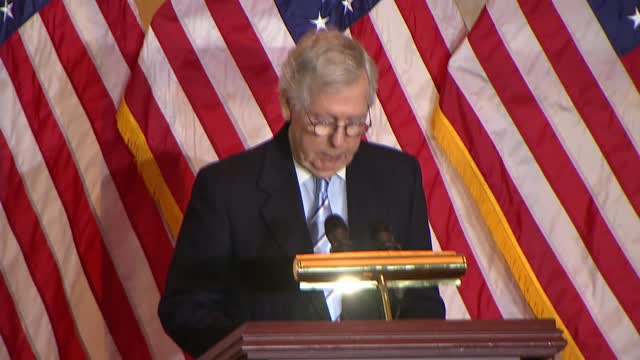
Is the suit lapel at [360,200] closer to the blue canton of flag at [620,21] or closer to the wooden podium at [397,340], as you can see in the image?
the wooden podium at [397,340]

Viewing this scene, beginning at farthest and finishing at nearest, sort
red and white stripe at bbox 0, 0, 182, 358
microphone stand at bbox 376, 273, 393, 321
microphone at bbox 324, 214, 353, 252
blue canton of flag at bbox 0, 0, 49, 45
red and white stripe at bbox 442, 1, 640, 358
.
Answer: blue canton of flag at bbox 0, 0, 49, 45 → red and white stripe at bbox 0, 0, 182, 358 → red and white stripe at bbox 442, 1, 640, 358 → microphone at bbox 324, 214, 353, 252 → microphone stand at bbox 376, 273, 393, 321

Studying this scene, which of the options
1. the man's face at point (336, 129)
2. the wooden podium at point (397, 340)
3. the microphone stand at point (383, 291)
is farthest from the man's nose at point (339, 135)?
the wooden podium at point (397, 340)

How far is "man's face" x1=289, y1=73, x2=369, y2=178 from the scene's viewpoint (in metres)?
2.69

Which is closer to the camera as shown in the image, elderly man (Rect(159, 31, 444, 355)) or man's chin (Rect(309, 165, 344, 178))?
elderly man (Rect(159, 31, 444, 355))

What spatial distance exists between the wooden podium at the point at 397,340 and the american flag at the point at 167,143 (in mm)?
1712

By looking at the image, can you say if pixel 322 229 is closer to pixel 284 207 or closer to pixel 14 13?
pixel 284 207

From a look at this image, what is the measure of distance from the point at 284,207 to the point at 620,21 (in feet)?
4.61

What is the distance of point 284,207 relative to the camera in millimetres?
2826

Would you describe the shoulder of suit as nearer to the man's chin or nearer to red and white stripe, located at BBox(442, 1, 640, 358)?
the man's chin

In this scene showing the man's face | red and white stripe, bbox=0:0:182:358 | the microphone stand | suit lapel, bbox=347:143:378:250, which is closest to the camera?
the microphone stand

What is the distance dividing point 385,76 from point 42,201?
3.62ft

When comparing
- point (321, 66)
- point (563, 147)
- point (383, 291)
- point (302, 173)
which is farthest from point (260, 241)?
point (563, 147)

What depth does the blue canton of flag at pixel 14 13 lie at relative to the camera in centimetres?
386

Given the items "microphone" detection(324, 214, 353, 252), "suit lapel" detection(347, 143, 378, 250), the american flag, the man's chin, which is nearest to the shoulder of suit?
"suit lapel" detection(347, 143, 378, 250)
